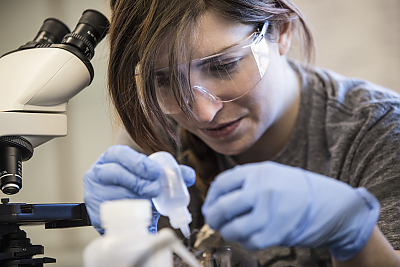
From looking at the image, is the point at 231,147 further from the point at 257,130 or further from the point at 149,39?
the point at 149,39

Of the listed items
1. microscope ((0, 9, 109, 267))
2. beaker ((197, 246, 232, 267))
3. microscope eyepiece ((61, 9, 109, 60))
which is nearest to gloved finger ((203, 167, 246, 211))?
beaker ((197, 246, 232, 267))

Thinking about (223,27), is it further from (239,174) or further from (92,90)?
(92,90)

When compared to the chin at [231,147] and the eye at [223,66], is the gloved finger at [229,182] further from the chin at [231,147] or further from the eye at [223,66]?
the chin at [231,147]

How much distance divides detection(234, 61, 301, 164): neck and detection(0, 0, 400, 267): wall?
0.64m

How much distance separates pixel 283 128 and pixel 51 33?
848 mm

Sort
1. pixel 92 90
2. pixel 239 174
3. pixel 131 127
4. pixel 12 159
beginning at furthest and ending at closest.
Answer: pixel 92 90, pixel 131 127, pixel 12 159, pixel 239 174

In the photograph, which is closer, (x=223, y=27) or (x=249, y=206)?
(x=249, y=206)

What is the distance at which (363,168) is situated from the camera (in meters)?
1.01

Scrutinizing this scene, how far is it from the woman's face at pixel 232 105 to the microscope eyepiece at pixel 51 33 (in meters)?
0.45

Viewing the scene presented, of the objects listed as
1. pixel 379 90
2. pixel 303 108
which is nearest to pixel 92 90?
pixel 303 108

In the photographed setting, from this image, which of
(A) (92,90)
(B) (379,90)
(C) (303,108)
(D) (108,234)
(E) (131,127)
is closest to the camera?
(D) (108,234)

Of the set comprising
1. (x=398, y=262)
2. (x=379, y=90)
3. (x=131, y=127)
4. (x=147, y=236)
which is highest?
(x=379, y=90)

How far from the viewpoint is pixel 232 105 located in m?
0.97

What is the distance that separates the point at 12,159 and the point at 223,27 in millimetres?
599
